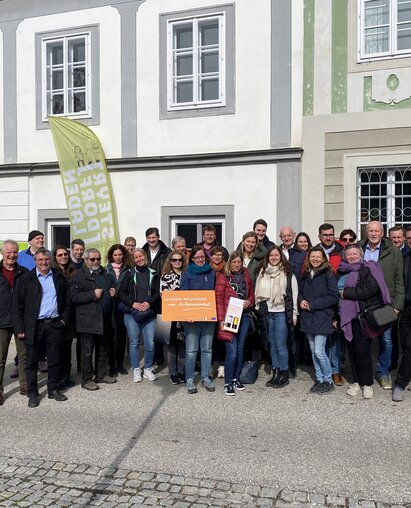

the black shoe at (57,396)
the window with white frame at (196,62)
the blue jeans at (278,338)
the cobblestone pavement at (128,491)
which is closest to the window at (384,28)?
the window with white frame at (196,62)

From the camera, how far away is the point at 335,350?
7.00m

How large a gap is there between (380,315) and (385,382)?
1.03 meters

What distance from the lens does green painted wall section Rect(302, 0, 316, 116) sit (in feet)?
32.2

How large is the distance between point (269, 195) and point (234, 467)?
20.4ft

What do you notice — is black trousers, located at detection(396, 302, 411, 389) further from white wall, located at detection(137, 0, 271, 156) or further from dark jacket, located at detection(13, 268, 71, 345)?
Answer: white wall, located at detection(137, 0, 271, 156)

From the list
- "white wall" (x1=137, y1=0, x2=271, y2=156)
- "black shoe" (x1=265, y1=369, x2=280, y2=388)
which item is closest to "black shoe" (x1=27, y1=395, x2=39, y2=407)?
"black shoe" (x1=265, y1=369, x2=280, y2=388)

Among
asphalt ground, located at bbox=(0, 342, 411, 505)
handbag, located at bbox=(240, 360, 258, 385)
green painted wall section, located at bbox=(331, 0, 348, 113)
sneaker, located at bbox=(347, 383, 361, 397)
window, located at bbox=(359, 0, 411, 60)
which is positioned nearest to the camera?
asphalt ground, located at bbox=(0, 342, 411, 505)

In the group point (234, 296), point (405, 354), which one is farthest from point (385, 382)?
point (234, 296)

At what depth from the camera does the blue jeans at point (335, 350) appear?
6984 mm

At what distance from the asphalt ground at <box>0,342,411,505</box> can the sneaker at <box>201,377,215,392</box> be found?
8cm

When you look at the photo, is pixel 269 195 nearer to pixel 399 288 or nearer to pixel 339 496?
pixel 399 288

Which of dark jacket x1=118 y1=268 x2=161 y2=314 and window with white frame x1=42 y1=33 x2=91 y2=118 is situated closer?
dark jacket x1=118 y1=268 x2=161 y2=314

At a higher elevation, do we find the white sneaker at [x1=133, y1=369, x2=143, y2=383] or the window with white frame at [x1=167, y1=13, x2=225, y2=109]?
the window with white frame at [x1=167, y1=13, x2=225, y2=109]

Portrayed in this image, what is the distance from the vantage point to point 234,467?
4.70 meters
